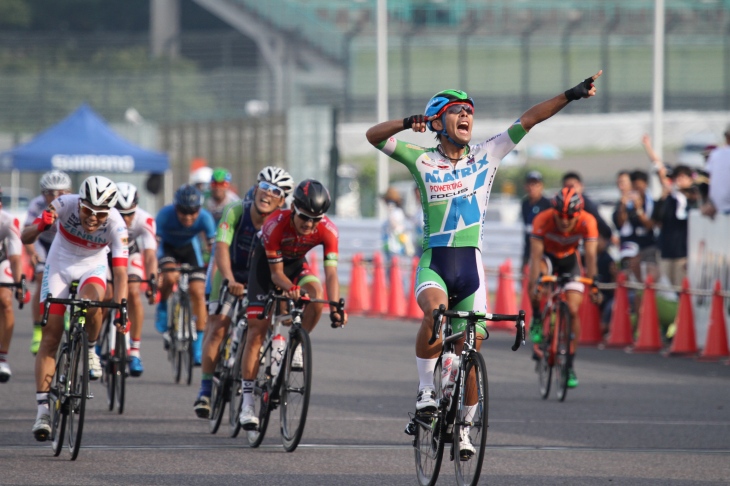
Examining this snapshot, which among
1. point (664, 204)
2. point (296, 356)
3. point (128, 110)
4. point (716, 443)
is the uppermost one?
point (128, 110)

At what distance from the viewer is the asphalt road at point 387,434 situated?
9.11 m

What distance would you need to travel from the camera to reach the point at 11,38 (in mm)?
41344

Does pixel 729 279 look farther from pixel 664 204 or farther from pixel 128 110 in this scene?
pixel 128 110

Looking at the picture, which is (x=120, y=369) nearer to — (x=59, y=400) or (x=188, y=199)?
(x=59, y=400)

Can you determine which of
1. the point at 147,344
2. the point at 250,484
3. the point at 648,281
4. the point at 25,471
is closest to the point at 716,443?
the point at 250,484

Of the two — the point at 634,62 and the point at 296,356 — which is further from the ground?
the point at 634,62

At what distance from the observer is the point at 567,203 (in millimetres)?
13852

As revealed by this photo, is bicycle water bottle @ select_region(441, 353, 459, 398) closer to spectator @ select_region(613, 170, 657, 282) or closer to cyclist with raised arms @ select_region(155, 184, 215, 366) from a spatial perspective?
cyclist with raised arms @ select_region(155, 184, 215, 366)

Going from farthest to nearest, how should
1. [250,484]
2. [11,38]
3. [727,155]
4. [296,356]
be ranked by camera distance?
[11,38] < [727,155] < [296,356] < [250,484]

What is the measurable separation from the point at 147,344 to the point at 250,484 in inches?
414

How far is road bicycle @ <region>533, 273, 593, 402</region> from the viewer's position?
44.5 feet

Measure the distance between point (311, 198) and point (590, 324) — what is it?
33.0 feet

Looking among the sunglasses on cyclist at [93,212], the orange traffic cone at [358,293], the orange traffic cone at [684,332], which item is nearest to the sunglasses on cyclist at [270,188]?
the sunglasses on cyclist at [93,212]

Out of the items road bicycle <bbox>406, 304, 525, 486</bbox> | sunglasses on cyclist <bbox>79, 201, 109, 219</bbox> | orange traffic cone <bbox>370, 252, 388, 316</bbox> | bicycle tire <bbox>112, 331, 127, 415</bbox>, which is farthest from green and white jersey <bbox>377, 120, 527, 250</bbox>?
orange traffic cone <bbox>370, 252, 388, 316</bbox>
